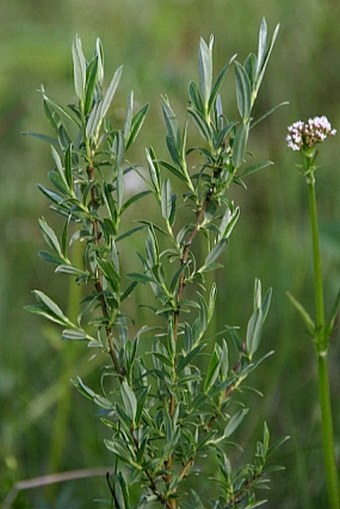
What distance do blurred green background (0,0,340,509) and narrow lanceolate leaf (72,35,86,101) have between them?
0.75m

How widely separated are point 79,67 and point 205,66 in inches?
4.3

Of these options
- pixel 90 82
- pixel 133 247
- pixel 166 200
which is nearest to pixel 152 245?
pixel 166 200

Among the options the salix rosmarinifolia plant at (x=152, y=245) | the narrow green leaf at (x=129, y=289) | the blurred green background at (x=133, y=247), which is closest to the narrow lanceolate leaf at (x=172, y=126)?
the salix rosmarinifolia plant at (x=152, y=245)

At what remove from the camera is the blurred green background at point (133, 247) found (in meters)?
1.63

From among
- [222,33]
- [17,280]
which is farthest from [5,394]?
[222,33]

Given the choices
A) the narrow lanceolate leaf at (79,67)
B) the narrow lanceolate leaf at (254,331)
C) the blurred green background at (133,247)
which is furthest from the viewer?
the blurred green background at (133,247)

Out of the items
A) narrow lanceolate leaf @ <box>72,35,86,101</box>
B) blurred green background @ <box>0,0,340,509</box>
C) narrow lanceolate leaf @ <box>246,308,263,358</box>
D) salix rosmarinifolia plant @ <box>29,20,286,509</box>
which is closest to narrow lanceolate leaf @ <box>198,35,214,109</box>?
salix rosmarinifolia plant @ <box>29,20,286,509</box>

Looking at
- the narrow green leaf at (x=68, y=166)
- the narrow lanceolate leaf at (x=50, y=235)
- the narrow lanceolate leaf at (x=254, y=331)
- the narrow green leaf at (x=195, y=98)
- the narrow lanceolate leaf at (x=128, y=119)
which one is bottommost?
the narrow lanceolate leaf at (x=254, y=331)

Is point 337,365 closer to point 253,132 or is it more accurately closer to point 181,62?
point 253,132

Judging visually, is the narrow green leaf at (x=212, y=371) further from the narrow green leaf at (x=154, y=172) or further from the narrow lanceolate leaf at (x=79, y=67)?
the narrow lanceolate leaf at (x=79, y=67)

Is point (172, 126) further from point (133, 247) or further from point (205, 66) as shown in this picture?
point (133, 247)

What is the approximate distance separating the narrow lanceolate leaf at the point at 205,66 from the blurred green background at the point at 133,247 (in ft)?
2.39

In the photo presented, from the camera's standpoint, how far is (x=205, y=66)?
849 millimetres

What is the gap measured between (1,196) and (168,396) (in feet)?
5.59
